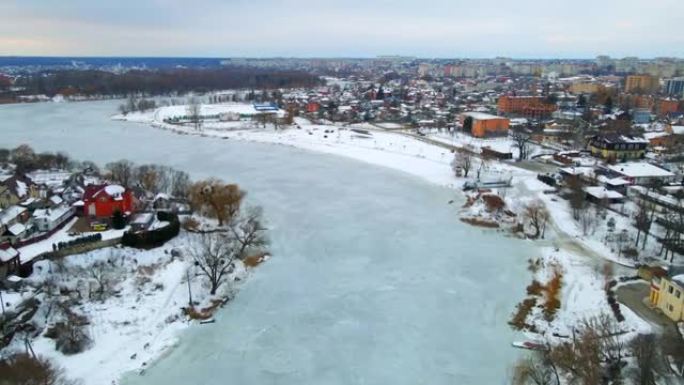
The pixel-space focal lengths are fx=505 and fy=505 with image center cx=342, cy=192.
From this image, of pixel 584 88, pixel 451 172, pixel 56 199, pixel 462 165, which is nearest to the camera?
pixel 56 199

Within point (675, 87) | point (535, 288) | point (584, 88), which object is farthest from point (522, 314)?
point (675, 87)

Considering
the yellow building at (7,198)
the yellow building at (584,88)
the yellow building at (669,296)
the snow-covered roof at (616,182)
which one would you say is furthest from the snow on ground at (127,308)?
the yellow building at (584,88)

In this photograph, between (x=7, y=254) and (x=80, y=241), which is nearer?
(x=7, y=254)

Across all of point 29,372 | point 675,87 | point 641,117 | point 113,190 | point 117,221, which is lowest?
point 29,372

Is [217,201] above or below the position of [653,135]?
below

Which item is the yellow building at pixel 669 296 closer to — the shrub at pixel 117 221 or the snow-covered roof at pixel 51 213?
the shrub at pixel 117 221

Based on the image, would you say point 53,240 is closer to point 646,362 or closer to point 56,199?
point 56,199

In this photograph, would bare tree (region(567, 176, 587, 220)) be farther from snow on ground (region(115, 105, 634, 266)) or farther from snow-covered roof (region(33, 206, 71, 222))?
snow-covered roof (region(33, 206, 71, 222))

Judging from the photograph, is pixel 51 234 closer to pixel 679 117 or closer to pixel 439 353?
pixel 439 353

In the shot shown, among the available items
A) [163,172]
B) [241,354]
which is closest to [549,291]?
[241,354]
